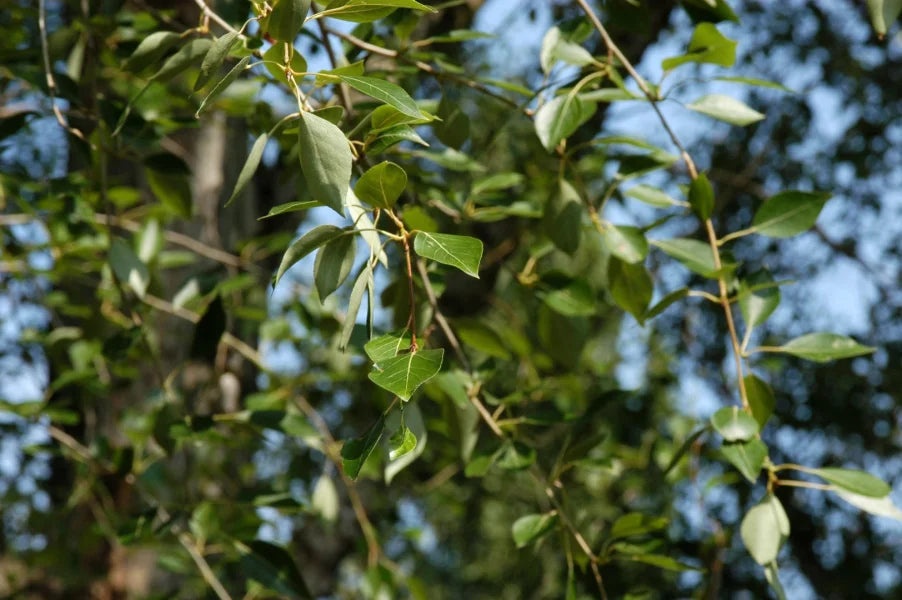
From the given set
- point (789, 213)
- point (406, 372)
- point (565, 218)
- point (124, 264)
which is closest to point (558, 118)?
point (565, 218)

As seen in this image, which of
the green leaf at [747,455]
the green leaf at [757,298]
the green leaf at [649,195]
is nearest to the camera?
the green leaf at [747,455]

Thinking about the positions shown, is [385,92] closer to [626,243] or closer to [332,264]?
[332,264]

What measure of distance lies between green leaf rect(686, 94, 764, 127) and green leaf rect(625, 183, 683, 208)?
0.32 feet

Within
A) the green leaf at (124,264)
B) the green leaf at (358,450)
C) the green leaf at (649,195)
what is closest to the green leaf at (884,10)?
the green leaf at (649,195)

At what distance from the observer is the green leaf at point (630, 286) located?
87 centimetres

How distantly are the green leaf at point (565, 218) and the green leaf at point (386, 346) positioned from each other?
0.30 m

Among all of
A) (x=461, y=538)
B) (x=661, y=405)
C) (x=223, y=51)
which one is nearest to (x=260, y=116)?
(x=223, y=51)

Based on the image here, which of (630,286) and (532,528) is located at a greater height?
(630,286)

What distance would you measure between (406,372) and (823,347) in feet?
1.49

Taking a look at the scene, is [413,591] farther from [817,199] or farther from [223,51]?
[223,51]

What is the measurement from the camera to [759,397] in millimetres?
811

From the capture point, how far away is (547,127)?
802 mm

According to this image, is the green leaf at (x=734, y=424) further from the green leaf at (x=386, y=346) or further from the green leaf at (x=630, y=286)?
the green leaf at (x=386, y=346)

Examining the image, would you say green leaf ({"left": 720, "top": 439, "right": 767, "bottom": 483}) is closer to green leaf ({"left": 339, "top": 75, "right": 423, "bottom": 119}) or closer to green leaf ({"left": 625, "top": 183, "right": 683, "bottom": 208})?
green leaf ({"left": 625, "top": 183, "right": 683, "bottom": 208})
